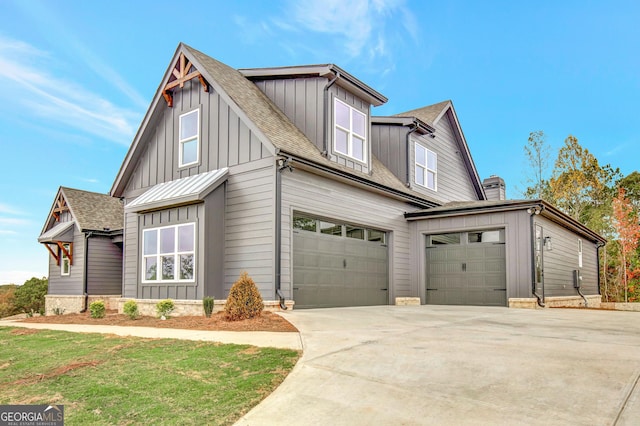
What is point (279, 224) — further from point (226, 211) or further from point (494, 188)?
point (494, 188)

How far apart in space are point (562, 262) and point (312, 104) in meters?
10.7

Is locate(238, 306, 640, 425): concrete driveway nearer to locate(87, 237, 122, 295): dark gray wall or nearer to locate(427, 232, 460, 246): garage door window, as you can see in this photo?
locate(427, 232, 460, 246): garage door window

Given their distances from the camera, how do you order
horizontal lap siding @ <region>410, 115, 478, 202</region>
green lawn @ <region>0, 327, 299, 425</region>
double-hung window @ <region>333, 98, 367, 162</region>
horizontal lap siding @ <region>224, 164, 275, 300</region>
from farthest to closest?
horizontal lap siding @ <region>410, 115, 478, 202</region>
double-hung window @ <region>333, 98, 367, 162</region>
horizontal lap siding @ <region>224, 164, 275, 300</region>
green lawn @ <region>0, 327, 299, 425</region>

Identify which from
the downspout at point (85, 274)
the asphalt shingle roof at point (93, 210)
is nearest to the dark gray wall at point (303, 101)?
the asphalt shingle roof at point (93, 210)

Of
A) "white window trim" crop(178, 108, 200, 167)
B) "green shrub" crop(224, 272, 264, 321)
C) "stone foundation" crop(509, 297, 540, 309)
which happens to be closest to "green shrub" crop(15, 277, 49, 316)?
"white window trim" crop(178, 108, 200, 167)

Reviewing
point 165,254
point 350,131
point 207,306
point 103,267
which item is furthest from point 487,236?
point 103,267

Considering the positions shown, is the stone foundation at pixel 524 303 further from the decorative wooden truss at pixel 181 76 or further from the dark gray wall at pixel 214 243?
the decorative wooden truss at pixel 181 76

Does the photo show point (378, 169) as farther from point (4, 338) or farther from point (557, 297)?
point (4, 338)

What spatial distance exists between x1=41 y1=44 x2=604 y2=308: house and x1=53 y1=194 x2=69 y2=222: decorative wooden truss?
7.44 metres

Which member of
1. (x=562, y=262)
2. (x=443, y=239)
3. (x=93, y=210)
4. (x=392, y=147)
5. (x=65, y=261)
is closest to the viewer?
(x=443, y=239)

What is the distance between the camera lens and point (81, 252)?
20359mm

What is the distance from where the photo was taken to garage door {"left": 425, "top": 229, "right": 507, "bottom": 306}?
1416 centimetres

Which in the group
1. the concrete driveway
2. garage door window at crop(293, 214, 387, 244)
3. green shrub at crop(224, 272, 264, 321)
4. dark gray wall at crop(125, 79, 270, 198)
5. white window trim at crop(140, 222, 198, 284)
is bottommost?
the concrete driveway

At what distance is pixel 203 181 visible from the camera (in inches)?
476
